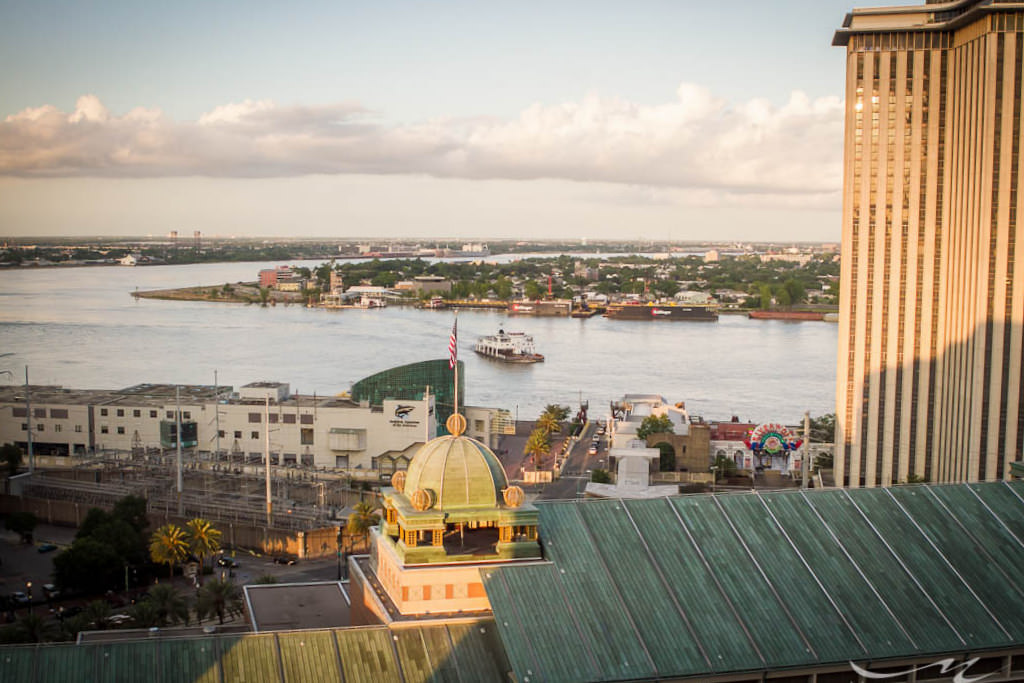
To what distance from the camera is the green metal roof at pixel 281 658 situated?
20.8m

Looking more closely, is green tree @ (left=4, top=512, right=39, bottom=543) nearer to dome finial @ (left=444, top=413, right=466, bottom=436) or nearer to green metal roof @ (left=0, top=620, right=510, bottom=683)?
green metal roof @ (left=0, top=620, right=510, bottom=683)

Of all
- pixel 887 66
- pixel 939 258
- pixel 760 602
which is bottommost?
pixel 760 602

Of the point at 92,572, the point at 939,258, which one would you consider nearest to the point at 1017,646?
the point at 92,572

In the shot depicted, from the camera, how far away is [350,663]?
2189cm

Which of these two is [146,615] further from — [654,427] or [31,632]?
[654,427]

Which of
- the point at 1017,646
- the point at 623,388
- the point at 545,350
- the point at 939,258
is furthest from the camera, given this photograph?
the point at 545,350

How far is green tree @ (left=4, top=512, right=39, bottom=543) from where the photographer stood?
5262 cm

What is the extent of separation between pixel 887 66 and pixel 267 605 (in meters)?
49.5

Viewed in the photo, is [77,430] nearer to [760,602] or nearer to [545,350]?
[760,602]

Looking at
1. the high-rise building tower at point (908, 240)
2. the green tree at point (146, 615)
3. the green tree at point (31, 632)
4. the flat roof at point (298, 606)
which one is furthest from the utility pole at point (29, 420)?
the high-rise building tower at point (908, 240)

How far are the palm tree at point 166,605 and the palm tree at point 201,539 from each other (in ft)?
31.1

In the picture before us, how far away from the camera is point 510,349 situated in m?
144

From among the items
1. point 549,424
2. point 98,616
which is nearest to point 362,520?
point 98,616

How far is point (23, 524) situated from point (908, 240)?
50510 mm
